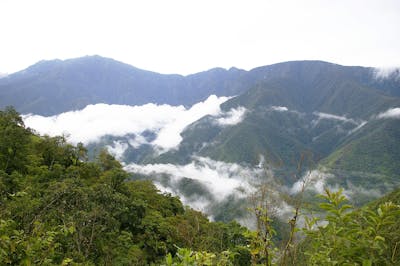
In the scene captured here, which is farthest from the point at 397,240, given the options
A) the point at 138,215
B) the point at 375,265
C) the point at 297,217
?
the point at 138,215

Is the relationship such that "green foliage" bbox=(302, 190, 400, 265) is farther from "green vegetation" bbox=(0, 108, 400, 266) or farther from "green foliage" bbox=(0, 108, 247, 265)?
"green foliage" bbox=(0, 108, 247, 265)

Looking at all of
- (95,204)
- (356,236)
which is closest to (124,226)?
(95,204)

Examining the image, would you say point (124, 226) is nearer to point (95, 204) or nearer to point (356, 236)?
point (95, 204)

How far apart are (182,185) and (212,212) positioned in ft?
84.7

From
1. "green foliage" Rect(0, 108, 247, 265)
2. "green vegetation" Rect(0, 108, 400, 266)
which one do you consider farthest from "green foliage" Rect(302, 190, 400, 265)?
"green foliage" Rect(0, 108, 247, 265)

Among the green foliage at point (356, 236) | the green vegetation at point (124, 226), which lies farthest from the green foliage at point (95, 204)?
the green foliage at point (356, 236)

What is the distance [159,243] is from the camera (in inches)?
938

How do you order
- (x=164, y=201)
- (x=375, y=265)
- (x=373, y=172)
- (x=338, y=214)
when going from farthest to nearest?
(x=373, y=172) < (x=164, y=201) < (x=338, y=214) < (x=375, y=265)

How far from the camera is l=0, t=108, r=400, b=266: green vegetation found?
7.29ft

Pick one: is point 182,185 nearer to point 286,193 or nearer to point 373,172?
point 373,172

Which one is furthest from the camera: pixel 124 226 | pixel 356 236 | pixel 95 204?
pixel 124 226

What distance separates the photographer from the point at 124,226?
2538 centimetres

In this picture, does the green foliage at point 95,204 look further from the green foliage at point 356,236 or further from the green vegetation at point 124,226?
the green foliage at point 356,236

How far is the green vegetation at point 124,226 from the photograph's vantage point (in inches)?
87.5
